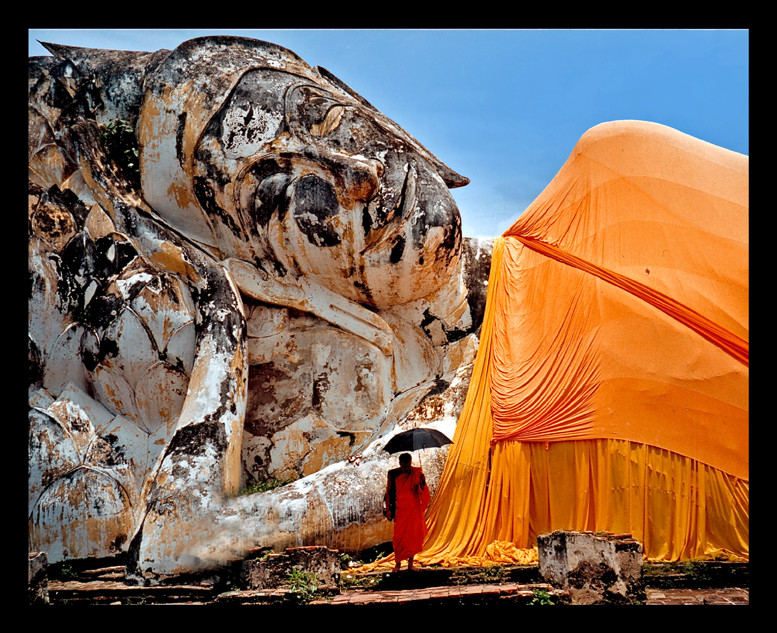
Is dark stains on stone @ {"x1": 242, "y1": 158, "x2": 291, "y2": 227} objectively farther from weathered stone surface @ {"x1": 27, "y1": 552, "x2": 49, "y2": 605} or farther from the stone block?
weathered stone surface @ {"x1": 27, "y1": 552, "x2": 49, "y2": 605}

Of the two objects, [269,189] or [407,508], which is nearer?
[407,508]

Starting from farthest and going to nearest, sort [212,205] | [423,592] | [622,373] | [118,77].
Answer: [118,77] → [212,205] → [622,373] → [423,592]

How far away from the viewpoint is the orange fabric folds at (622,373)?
6.98m

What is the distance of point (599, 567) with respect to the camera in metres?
5.92

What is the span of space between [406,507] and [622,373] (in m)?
2.19

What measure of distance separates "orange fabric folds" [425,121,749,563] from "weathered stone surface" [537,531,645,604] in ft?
3.79

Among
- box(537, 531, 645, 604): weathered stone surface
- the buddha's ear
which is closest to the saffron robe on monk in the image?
box(537, 531, 645, 604): weathered stone surface

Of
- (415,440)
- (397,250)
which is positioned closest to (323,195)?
(397,250)

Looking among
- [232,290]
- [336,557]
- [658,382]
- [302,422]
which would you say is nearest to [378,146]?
[232,290]

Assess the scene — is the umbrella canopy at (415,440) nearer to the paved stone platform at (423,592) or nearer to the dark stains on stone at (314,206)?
the paved stone platform at (423,592)

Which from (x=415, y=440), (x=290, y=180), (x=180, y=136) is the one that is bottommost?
(x=415, y=440)

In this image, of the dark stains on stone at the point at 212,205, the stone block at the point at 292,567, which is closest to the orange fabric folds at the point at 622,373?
the stone block at the point at 292,567

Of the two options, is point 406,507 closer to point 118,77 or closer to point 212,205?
point 212,205

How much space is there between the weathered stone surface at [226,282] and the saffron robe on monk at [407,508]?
2.44 feet
